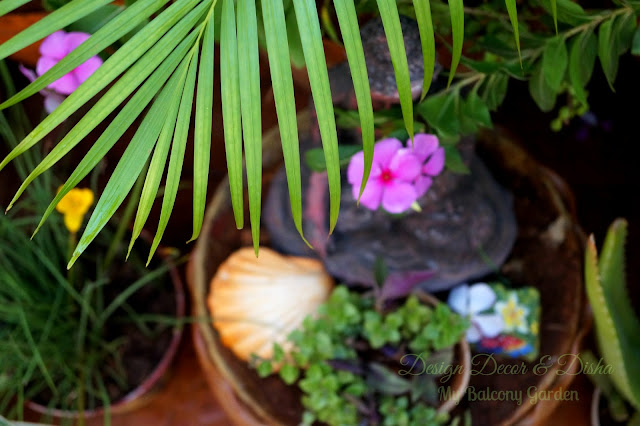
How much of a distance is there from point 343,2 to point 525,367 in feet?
2.03

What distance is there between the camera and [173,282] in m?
1.01

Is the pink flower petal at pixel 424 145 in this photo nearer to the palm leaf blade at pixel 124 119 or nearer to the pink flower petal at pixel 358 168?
the pink flower petal at pixel 358 168

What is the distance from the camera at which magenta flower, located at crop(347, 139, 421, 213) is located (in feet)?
1.80

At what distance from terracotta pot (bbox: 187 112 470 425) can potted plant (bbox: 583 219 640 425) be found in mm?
175

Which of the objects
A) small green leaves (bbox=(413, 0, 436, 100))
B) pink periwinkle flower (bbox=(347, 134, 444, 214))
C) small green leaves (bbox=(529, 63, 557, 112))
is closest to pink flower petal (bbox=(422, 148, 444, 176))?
pink periwinkle flower (bbox=(347, 134, 444, 214))

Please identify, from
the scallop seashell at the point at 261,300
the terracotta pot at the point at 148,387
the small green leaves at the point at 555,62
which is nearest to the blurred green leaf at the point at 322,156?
the small green leaves at the point at 555,62

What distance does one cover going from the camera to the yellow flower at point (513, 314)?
778 millimetres

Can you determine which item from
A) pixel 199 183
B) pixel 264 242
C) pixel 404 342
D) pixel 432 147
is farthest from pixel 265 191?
pixel 199 183

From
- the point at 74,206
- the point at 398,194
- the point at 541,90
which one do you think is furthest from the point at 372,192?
the point at 74,206

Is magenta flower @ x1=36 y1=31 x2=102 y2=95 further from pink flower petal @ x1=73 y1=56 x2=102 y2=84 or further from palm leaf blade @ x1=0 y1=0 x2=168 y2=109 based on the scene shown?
palm leaf blade @ x1=0 y1=0 x2=168 y2=109

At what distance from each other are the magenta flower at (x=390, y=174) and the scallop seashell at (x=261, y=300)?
0.32m

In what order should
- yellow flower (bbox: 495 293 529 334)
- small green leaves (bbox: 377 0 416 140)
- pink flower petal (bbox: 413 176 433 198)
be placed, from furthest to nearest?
yellow flower (bbox: 495 293 529 334) < pink flower petal (bbox: 413 176 433 198) < small green leaves (bbox: 377 0 416 140)

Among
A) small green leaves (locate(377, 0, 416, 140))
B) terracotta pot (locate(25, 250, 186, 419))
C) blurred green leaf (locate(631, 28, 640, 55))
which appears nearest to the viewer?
small green leaves (locate(377, 0, 416, 140))

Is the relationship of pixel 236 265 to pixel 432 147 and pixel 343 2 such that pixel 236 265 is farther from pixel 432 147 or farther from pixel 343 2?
pixel 343 2
